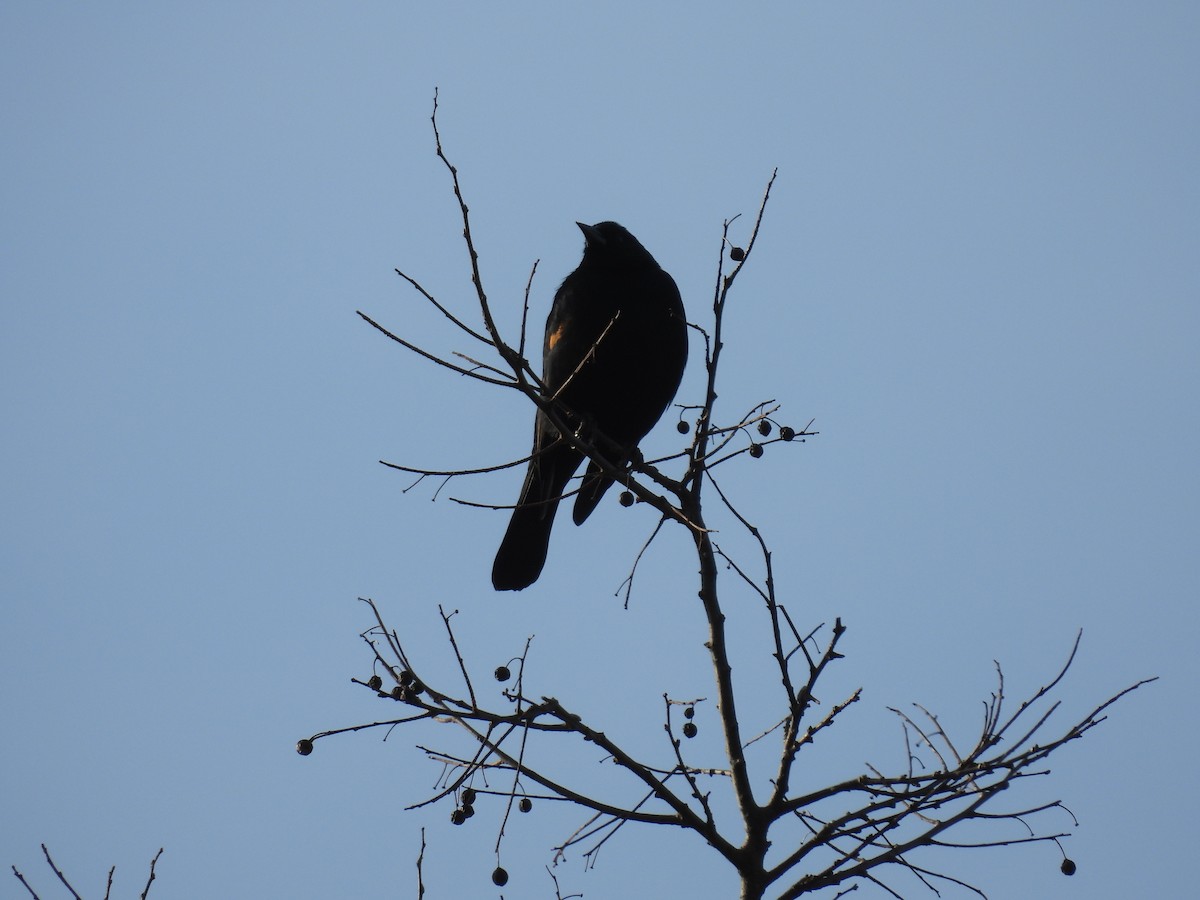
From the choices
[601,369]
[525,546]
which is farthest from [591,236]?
[525,546]

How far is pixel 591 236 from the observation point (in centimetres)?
514

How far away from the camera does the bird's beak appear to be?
5.11 meters

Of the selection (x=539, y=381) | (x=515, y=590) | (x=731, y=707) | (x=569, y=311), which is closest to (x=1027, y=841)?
(x=731, y=707)

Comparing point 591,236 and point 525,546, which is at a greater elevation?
point 591,236

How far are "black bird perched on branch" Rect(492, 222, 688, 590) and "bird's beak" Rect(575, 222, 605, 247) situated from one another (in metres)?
0.07

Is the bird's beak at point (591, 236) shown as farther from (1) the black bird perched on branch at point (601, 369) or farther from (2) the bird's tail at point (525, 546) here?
(2) the bird's tail at point (525, 546)

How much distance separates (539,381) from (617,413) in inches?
80.8

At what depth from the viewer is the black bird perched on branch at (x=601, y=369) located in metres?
4.68

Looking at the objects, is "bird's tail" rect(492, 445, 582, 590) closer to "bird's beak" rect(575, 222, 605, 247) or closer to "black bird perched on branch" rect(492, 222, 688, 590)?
"black bird perched on branch" rect(492, 222, 688, 590)

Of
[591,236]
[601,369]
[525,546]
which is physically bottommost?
[525,546]

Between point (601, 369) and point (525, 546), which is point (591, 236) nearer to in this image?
point (601, 369)

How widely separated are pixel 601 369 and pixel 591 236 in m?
0.81

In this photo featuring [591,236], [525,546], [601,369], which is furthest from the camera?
[591,236]

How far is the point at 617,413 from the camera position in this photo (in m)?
4.83
